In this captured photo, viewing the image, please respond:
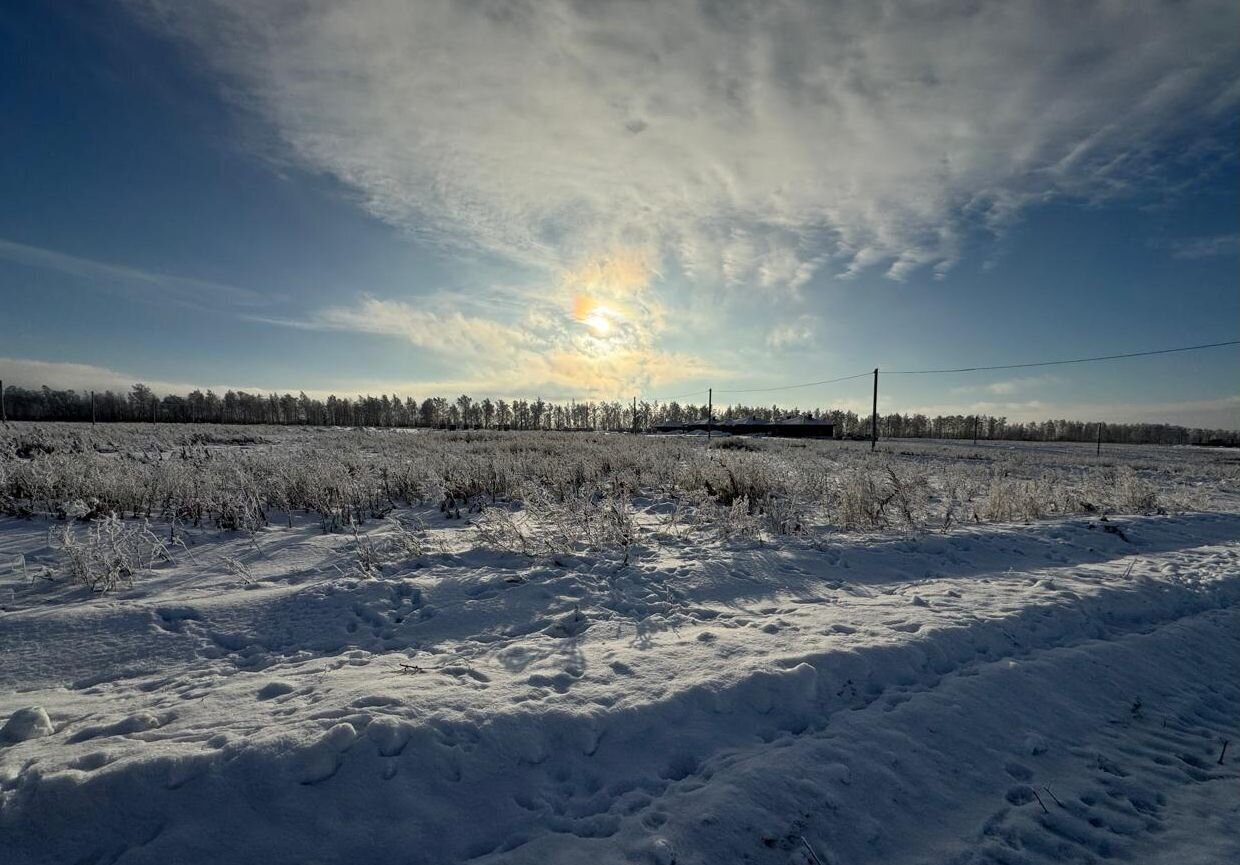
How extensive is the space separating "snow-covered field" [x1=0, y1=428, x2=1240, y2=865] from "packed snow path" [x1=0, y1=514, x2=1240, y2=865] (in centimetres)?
2

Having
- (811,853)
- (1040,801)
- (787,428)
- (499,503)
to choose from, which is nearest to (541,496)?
(499,503)

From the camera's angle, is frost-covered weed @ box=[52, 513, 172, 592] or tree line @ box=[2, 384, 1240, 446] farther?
tree line @ box=[2, 384, 1240, 446]

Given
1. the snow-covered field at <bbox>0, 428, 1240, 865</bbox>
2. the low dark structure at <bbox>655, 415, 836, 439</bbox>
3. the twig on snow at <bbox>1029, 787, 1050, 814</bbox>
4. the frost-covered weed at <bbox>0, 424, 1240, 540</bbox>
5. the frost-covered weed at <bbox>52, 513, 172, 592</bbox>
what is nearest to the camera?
the snow-covered field at <bbox>0, 428, 1240, 865</bbox>

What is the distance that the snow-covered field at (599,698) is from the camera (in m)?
2.48

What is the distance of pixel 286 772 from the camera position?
2631 mm

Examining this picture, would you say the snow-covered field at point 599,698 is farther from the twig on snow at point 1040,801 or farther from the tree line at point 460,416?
the tree line at point 460,416

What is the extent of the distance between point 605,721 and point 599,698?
0.77 ft

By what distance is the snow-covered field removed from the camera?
8.15 ft

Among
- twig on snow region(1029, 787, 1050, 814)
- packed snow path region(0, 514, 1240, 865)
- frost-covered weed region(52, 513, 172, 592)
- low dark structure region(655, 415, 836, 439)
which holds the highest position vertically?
low dark structure region(655, 415, 836, 439)

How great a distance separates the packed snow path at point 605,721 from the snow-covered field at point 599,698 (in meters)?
0.02

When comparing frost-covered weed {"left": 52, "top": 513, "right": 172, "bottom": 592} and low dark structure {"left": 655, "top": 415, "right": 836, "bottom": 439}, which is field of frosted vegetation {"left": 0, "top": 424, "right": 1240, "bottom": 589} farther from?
low dark structure {"left": 655, "top": 415, "right": 836, "bottom": 439}

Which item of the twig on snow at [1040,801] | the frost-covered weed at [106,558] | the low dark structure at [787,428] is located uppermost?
the low dark structure at [787,428]

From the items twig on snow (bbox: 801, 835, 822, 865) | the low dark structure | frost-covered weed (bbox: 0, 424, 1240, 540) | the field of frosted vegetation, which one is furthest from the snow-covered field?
the low dark structure

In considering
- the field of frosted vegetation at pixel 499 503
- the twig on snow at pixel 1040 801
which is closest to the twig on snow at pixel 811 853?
the twig on snow at pixel 1040 801
